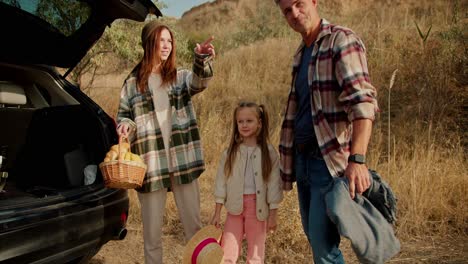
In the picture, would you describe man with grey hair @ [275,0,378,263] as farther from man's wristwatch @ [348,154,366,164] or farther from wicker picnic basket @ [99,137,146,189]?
wicker picnic basket @ [99,137,146,189]

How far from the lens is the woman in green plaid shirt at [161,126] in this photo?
263 centimetres

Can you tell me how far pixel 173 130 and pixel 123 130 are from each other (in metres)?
0.31

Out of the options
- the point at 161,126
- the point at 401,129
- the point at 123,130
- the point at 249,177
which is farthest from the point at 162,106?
the point at 401,129

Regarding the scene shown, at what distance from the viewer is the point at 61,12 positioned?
282 cm

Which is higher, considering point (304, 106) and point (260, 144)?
point (304, 106)

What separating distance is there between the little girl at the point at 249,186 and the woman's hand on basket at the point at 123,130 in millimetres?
617

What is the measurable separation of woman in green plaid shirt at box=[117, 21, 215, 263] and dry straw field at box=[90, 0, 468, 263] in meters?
0.89

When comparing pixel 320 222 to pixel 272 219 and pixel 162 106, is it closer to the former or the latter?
pixel 272 219

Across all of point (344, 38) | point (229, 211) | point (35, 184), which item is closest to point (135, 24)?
point (35, 184)

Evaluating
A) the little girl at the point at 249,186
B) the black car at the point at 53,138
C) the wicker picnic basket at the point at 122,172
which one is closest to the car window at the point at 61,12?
the black car at the point at 53,138

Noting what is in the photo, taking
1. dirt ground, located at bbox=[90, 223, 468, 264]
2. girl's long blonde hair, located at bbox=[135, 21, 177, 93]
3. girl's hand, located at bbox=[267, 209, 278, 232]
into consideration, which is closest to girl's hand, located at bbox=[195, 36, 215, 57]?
girl's long blonde hair, located at bbox=[135, 21, 177, 93]

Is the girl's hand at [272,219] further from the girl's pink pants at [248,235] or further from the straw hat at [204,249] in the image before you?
the straw hat at [204,249]

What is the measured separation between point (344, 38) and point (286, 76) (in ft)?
21.6

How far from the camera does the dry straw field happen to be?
349 centimetres
